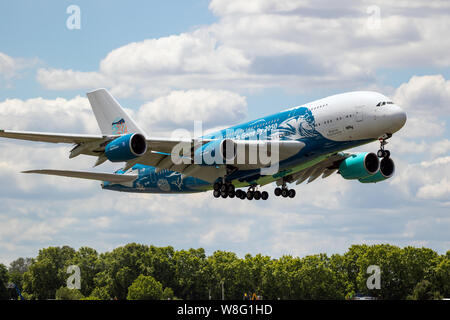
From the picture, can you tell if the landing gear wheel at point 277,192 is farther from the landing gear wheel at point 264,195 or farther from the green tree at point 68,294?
the green tree at point 68,294

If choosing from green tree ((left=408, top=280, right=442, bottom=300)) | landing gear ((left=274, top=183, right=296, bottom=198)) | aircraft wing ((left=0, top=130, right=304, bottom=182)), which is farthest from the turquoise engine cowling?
green tree ((left=408, top=280, right=442, bottom=300))

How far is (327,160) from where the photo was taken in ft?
212

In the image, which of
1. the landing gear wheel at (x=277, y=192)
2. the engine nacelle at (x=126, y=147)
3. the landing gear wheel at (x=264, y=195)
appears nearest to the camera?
the engine nacelle at (x=126, y=147)

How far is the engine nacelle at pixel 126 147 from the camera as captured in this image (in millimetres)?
52125

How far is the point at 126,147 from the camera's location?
171 ft

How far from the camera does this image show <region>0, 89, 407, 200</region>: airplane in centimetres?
5209

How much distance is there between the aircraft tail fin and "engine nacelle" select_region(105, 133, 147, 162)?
18164mm

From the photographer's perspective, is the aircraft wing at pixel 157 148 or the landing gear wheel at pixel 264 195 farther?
the landing gear wheel at pixel 264 195

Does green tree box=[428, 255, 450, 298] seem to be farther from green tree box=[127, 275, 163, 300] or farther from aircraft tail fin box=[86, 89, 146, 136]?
aircraft tail fin box=[86, 89, 146, 136]

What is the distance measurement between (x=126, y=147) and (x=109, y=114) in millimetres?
21306

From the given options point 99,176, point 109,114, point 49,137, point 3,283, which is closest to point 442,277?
point 3,283

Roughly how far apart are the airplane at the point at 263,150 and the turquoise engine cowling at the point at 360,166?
2 cm

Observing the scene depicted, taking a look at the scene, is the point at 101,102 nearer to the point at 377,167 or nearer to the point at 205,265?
the point at 377,167

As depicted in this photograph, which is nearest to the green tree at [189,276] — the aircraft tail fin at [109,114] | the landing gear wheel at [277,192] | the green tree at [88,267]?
the green tree at [88,267]
